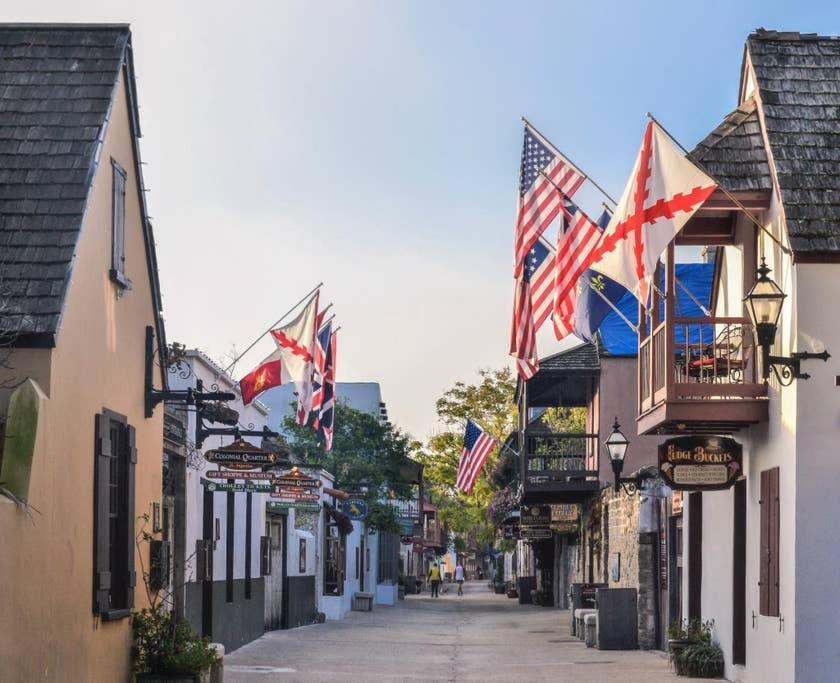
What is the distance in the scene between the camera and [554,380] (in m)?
36.8

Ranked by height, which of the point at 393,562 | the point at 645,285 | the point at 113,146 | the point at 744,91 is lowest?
the point at 393,562

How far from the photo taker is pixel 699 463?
16906 millimetres

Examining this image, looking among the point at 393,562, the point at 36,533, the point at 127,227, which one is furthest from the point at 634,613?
the point at 393,562

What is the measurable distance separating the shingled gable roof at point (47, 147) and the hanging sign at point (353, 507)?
80.7 ft

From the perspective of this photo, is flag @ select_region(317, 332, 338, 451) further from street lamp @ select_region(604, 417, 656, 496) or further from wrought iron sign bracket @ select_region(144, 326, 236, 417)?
wrought iron sign bracket @ select_region(144, 326, 236, 417)

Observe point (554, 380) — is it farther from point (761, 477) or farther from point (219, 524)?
point (761, 477)

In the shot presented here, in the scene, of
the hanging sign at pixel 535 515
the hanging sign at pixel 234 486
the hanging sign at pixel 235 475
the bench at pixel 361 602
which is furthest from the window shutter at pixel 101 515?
the bench at pixel 361 602

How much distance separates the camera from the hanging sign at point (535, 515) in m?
42.6

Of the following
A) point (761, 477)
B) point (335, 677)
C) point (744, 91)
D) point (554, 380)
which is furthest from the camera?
point (554, 380)

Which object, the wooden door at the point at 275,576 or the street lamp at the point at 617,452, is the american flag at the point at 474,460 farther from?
the street lamp at the point at 617,452

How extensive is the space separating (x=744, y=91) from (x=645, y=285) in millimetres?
3741

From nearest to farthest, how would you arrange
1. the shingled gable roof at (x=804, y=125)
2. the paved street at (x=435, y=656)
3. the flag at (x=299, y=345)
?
the shingled gable roof at (x=804, y=125), the paved street at (x=435, y=656), the flag at (x=299, y=345)

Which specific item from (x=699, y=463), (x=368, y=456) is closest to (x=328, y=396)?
(x=699, y=463)

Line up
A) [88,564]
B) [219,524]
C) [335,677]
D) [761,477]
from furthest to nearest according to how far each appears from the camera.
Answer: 1. [219,524]
2. [335,677]
3. [761,477]
4. [88,564]
